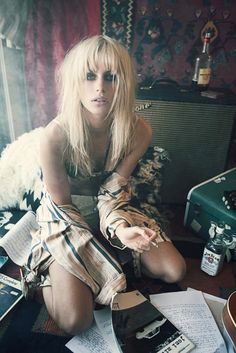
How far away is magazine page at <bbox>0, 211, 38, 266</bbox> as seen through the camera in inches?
47.7

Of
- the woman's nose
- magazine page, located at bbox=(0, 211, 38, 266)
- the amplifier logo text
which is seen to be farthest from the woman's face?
magazine page, located at bbox=(0, 211, 38, 266)

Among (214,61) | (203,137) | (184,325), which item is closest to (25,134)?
(203,137)

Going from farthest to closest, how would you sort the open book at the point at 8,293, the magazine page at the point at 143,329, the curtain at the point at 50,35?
the curtain at the point at 50,35, the open book at the point at 8,293, the magazine page at the point at 143,329

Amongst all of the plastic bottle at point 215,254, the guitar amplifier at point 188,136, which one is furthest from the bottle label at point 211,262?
the guitar amplifier at point 188,136

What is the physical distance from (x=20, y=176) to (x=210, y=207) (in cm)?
81

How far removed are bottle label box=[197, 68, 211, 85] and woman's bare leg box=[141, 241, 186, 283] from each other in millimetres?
734

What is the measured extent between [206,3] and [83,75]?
71 centimetres

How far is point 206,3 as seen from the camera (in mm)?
1333

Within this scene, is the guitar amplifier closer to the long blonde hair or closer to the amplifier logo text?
the amplifier logo text

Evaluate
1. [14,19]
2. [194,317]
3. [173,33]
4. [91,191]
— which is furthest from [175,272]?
[14,19]

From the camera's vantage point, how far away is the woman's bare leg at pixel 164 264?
113cm

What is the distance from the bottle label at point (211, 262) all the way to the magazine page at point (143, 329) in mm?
300

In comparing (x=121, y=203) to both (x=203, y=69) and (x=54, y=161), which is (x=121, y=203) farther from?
(x=203, y=69)

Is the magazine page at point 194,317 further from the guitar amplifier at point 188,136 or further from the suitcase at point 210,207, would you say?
the guitar amplifier at point 188,136
